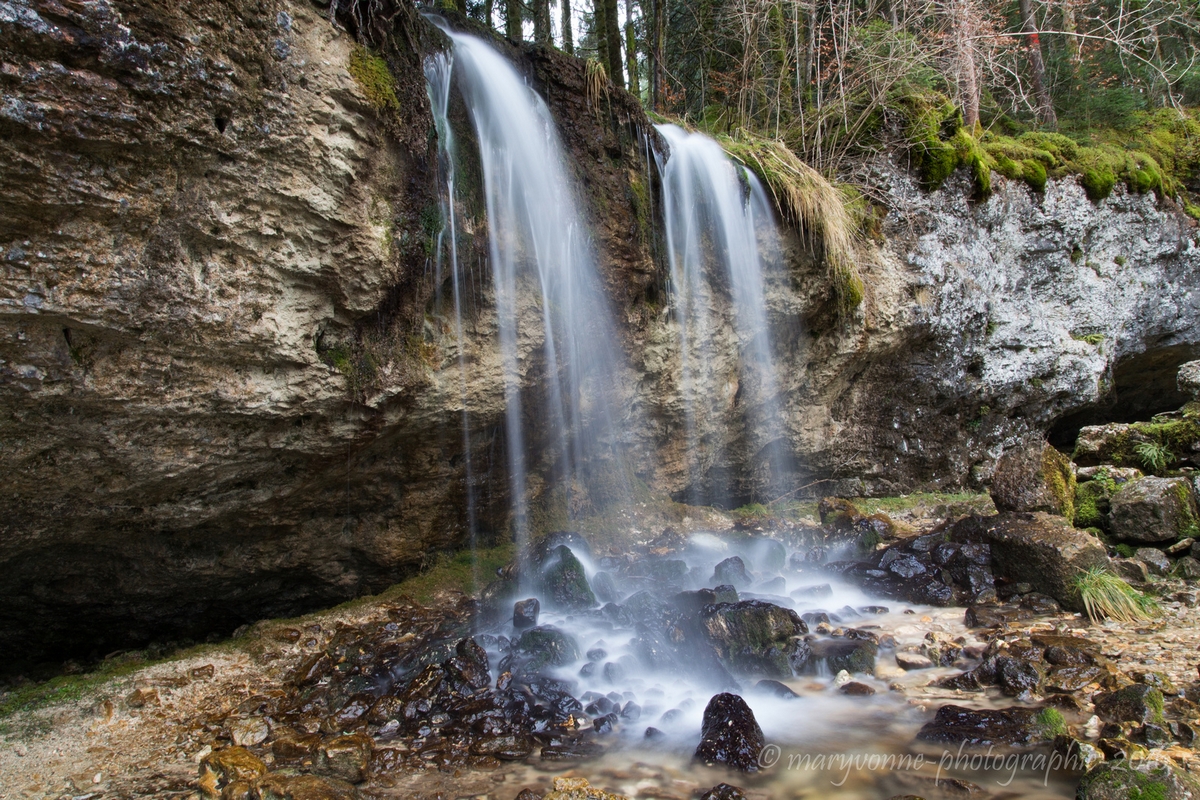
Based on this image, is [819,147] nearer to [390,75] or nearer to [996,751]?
[390,75]

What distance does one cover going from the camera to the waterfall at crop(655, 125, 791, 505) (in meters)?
7.27

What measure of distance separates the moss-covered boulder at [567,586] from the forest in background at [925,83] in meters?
5.03

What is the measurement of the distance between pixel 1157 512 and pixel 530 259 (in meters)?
6.88

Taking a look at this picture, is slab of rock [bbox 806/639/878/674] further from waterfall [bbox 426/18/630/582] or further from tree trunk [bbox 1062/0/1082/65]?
tree trunk [bbox 1062/0/1082/65]

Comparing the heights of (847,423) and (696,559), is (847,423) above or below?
above

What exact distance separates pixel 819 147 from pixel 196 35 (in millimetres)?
7432

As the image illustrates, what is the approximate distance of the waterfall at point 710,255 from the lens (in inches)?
286

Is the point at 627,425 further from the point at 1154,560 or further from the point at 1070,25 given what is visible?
the point at 1070,25

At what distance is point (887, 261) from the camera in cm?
827

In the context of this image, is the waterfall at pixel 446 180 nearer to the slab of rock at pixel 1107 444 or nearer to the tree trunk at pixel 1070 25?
the tree trunk at pixel 1070 25

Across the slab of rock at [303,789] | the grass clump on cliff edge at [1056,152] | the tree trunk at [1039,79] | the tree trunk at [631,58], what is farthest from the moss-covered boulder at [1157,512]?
the tree trunk at [631,58]

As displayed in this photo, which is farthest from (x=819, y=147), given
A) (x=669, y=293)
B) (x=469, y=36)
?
(x=469, y=36)

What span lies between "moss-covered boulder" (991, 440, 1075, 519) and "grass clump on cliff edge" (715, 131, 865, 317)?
2691 millimetres

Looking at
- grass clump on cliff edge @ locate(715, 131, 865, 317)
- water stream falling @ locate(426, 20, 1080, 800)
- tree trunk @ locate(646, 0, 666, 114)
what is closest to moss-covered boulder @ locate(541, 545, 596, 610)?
water stream falling @ locate(426, 20, 1080, 800)
